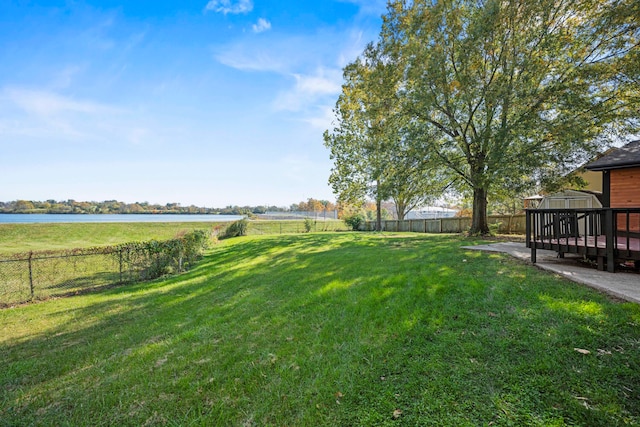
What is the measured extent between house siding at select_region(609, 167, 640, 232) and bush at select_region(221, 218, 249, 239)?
2333cm

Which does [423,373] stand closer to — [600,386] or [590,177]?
[600,386]

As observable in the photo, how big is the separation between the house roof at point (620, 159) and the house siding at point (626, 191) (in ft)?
1.12

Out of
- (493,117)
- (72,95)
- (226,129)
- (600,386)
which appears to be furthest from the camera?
(226,129)

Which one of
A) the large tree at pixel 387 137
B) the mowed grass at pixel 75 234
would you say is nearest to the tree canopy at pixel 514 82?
the large tree at pixel 387 137

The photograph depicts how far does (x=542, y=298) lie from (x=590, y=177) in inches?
674

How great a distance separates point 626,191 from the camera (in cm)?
841

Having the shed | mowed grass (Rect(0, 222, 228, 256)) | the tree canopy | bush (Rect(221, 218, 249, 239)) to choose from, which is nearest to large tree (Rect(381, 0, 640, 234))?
the tree canopy

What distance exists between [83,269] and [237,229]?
1496 centimetres

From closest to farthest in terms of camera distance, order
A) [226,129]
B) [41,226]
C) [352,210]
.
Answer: [226,129] < [41,226] < [352,210]

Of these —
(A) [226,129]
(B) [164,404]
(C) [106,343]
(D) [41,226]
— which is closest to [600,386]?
(B) [164,404]

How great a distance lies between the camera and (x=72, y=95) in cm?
927

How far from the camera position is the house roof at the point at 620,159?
8.10m

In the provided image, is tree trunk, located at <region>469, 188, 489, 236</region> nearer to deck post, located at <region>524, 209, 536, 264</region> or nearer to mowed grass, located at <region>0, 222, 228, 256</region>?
deck post, located at <region>524, 209, 536, 264</region>

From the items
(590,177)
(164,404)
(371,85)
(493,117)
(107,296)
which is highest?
(371,85)
